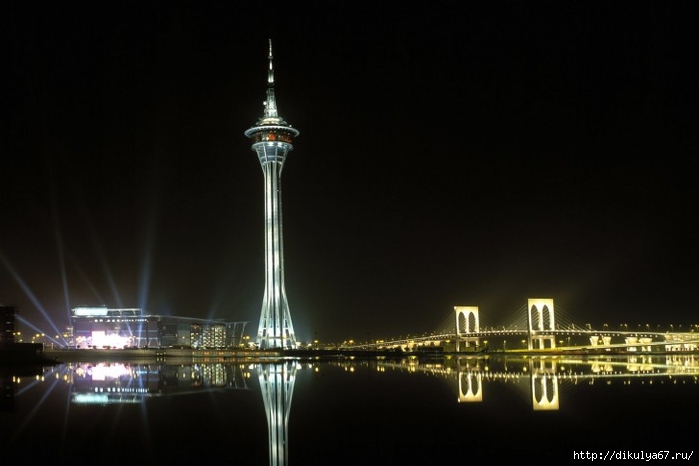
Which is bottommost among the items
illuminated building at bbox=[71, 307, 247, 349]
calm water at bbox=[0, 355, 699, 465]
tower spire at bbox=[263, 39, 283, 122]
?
calm water at bbox=[0, 355, 699, 465]

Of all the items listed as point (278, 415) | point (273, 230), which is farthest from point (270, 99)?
point (278, 415)

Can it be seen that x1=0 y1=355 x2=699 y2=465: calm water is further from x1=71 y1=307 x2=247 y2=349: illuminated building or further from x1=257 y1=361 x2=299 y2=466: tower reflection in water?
Answer: x1=71 y1=307 x2=247 y2=349: illuminated building

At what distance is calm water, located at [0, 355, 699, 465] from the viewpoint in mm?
12031

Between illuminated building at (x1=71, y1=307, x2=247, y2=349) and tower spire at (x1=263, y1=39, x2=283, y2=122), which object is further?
illuminated building at (x1=71, y1=307, x2=247, y2=349)

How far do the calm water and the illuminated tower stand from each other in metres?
63.4

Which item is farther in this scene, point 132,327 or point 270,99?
point 132,327

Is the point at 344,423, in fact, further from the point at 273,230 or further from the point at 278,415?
the point at 273,230

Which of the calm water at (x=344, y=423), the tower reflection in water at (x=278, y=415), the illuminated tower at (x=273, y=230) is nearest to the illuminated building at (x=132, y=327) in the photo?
the illuminated tower at (x=273, y=230)

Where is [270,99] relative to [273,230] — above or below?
above

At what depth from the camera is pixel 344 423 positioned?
1562 cm

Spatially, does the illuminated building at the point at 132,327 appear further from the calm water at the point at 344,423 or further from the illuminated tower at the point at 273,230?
the calm water at the point at 344,423

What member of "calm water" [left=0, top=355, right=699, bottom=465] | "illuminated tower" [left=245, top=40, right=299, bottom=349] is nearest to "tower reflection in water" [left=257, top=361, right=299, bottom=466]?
"calm water" [left=0, top=355, right=699, bottom=465]

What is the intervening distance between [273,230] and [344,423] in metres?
75.6

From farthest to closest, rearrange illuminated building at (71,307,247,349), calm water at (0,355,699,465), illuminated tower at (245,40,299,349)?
1. illuminated building at (71,307,247,349)
2. illuminated tower at (245,40,299,349)
3. calm water at (0,355,699,465)
